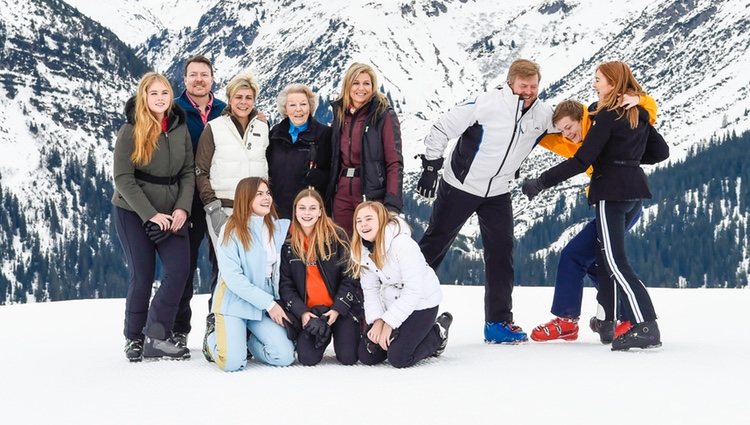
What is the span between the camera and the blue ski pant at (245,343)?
7.41 metres

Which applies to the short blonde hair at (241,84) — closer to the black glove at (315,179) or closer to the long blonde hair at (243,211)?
the black glove at (315,179)

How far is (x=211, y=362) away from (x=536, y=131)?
3.83 meters

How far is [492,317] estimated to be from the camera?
914 cm

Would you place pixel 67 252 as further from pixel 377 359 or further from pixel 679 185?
pixel 377 359

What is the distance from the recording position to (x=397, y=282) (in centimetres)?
768

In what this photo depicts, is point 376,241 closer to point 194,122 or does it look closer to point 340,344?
point 340,344

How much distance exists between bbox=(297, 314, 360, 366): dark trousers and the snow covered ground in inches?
5.7

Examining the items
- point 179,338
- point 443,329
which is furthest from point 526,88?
point 179,338

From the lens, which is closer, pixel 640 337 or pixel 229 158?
pixel 640 337

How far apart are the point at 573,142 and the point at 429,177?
1494 millimetres

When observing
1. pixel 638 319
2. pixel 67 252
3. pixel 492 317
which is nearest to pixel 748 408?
pixel 638 319

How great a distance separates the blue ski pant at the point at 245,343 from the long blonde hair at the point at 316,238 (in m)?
0.66

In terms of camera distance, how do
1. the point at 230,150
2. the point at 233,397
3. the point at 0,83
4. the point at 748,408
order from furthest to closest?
the point at 0,83 → the point at 230,150 → the point at 233,397 → the point at 748,408

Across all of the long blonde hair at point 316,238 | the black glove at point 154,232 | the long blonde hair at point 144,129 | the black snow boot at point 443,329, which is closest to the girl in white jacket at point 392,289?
the black snow boot at point 443,329
